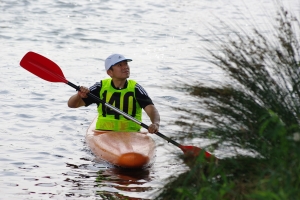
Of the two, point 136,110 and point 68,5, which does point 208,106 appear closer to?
point 136,110

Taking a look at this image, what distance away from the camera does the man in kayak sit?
8125 mm

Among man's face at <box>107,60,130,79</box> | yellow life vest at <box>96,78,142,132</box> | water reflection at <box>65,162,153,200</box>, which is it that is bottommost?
water reflection at <box>65,162,153,200</box>

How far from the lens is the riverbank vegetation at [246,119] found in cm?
454

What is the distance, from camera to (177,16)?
57.9 ft

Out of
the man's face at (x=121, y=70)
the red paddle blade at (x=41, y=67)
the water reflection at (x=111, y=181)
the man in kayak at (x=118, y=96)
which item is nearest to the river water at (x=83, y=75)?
the water reflection at (x=111, y=181)

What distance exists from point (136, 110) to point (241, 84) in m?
3.32

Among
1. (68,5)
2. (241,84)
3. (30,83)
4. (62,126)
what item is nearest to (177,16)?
(68,5)

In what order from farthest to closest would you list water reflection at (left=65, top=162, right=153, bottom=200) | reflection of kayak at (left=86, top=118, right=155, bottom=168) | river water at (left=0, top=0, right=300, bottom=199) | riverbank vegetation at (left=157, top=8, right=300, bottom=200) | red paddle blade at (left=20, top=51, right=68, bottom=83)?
red paddle blade at (left=20, top=51, right=68, bottom=83), reflection of kayak at (left=86, top=118, right=155, bottom=168), river water at (left=0, top=0, right=300, bottom=199), water reflection at (left=65, top=162, right=153, bottom=200), riverbank vegetation at (left=157, top=8, right=300, bottom=200)

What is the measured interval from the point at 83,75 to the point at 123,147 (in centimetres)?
481

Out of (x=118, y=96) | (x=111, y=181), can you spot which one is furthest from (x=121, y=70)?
(x=111, y=181)

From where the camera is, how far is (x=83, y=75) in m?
12.4

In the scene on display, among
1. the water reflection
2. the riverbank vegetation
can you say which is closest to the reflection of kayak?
the water reflection

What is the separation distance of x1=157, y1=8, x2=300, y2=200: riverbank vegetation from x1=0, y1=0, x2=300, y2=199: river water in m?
0.16

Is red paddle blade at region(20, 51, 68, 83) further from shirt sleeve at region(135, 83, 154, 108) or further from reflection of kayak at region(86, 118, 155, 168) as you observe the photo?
shirt sleeve at region(135, 83, 154, 108)
